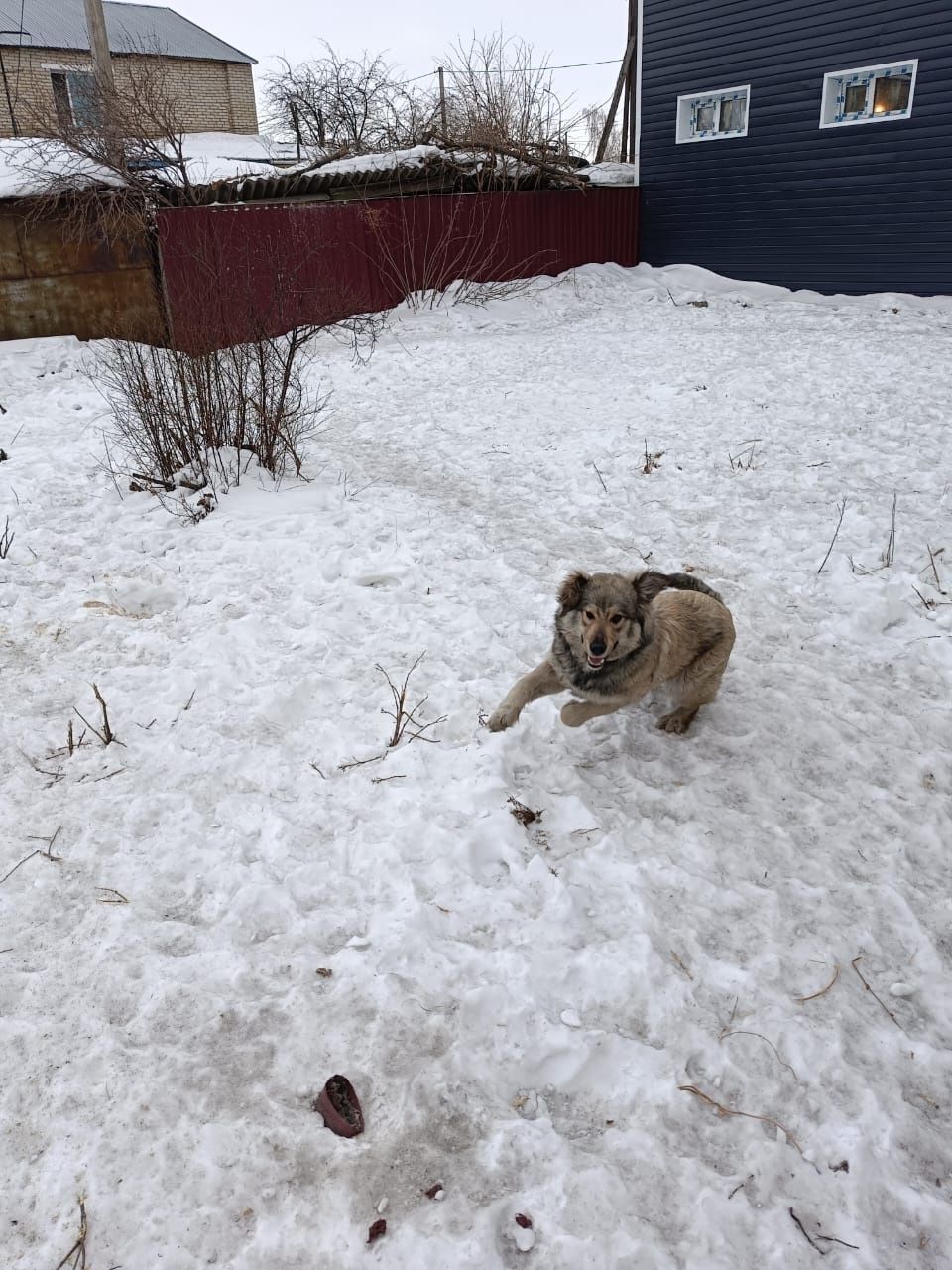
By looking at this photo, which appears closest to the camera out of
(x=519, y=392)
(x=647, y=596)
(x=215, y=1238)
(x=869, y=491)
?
(x=215, y=1238)

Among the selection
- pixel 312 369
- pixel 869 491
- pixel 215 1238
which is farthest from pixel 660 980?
pixel 312 369

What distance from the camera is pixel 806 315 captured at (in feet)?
49.0

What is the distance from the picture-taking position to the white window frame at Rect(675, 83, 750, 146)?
16844 millimetres

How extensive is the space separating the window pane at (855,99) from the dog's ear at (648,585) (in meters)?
16.7

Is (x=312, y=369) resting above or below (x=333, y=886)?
above

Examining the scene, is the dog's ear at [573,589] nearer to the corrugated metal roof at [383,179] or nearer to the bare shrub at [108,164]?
the bare shrub at [108,164]

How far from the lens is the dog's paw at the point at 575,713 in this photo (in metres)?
3.68

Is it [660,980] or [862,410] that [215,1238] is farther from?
[862,410]

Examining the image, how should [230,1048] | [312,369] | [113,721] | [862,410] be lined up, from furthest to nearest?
[312,369] < [862,410] < [113,721] < [230,1048]

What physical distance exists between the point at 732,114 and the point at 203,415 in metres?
16.4

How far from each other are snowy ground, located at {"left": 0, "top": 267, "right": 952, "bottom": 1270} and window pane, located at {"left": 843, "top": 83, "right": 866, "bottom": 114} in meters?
13.3

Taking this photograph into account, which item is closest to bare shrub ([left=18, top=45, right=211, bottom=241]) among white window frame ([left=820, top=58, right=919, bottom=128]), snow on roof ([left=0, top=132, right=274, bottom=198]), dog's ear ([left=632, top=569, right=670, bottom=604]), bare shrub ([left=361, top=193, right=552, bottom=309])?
snow on roof ([left=0, top=132, right=274, bottom=198])

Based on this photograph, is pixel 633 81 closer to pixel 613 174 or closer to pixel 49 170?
pixel 613 174

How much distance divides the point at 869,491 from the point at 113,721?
606 centimetres
